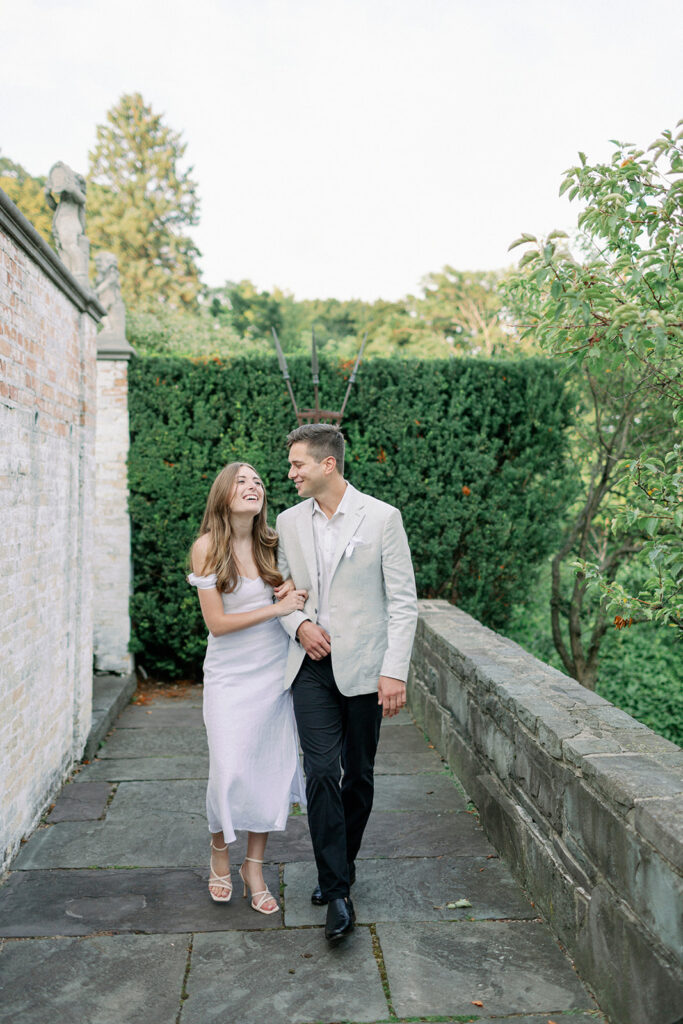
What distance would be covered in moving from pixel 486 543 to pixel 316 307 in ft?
113

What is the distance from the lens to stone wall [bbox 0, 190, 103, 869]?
151 inches

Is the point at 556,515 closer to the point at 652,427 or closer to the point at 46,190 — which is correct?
the point at 652,427

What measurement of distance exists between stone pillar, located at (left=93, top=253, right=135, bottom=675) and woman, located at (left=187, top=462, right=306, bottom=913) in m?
4.40

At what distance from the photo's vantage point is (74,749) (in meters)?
5.34

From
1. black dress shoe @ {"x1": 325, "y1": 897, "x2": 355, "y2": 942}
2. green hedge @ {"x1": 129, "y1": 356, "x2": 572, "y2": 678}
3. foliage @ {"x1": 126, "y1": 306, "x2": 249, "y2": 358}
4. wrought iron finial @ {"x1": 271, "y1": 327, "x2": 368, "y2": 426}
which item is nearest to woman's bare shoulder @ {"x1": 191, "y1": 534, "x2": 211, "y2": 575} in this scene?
black dress shoe @ {"x1": 325, "y1": 897, "x2": 355, "y2": 942}

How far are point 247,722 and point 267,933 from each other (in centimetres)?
79

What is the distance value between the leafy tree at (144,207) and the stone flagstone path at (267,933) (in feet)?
88.8

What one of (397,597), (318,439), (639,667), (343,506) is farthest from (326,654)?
(639,667)

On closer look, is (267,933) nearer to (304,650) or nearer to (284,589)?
(304,650)

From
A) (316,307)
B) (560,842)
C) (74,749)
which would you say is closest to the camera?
(560,842)

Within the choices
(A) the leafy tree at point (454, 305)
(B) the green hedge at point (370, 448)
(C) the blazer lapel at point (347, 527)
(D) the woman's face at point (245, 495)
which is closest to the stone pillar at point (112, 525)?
(B) the green hedge at point (370, 448)

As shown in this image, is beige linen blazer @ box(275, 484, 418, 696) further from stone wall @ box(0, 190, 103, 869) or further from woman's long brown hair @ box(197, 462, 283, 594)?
stone wall @ box(0, 190, 103, 869)

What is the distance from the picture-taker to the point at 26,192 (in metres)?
28.1

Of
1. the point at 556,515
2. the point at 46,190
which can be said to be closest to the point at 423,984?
the point at 46,190
